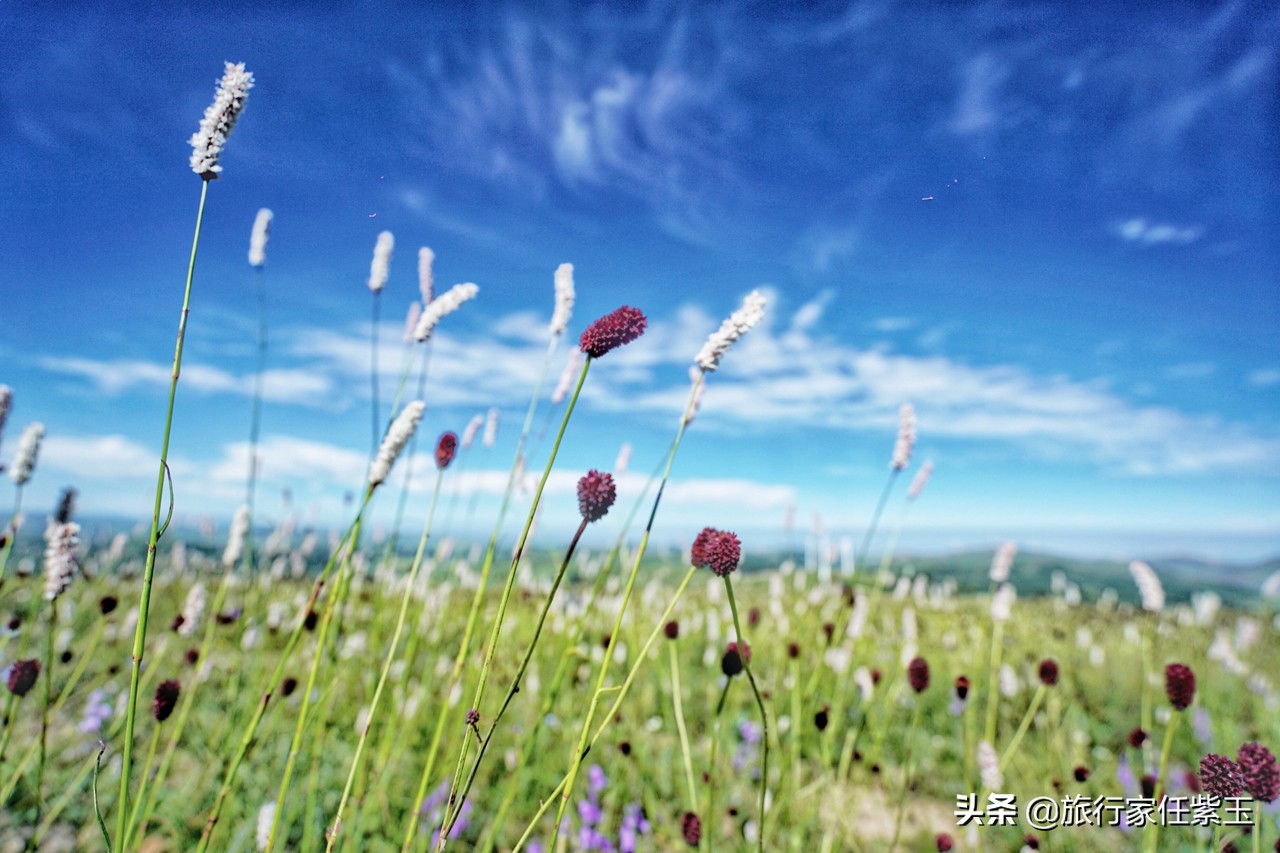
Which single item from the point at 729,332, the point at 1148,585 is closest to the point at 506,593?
the point at 729,332

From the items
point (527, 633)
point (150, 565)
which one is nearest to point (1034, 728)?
point (527, 633)

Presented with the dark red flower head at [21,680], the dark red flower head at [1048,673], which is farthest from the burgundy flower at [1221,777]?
the dark red flower head at [21,680]

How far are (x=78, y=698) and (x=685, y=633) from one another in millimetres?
4289

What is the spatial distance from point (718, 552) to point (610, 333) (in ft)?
1.62

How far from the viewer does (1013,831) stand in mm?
3387

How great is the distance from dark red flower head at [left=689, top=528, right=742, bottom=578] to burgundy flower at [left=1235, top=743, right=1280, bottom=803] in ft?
4.87

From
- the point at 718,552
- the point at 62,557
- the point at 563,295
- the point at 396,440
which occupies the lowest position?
the point at 62,557

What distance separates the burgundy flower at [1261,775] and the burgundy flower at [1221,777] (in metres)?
0.02

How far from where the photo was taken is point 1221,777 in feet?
5.31

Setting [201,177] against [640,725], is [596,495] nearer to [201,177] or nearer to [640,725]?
[201,177]

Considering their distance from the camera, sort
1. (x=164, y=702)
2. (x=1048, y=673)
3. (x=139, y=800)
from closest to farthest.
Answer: (x=139, y=800) → (x=164, y=702) → (x=1048, y=673)

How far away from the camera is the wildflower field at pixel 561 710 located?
159 cm

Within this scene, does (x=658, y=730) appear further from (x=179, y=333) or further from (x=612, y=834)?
(x=179, y=333)

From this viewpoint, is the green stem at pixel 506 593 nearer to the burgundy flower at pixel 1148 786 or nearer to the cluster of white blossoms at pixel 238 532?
the cluster of white blossoms at pixel 238 532
